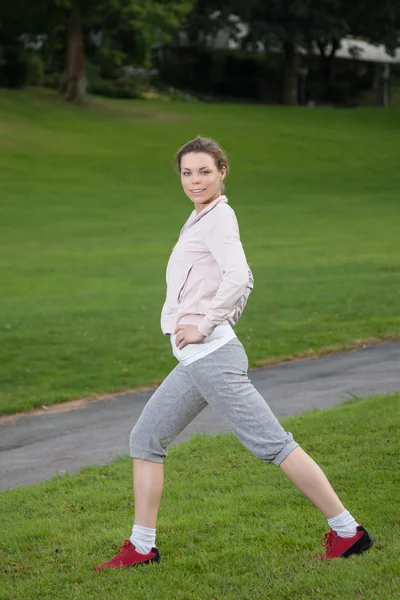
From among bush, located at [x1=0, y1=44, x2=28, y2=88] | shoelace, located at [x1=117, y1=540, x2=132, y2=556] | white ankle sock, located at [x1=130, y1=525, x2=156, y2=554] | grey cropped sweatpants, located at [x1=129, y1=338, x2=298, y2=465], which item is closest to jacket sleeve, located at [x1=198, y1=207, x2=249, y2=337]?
grey cropped sweatpants, located at [x1=129, y1=338, x2=298, y2=465]

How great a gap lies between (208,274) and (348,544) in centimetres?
146

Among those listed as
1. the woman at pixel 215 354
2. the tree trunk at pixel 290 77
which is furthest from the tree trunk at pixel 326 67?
the woman at pixel 215 354

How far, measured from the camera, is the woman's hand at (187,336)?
5.07 m

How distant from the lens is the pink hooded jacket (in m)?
5.01

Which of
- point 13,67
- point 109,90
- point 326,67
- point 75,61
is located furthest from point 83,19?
point 326,67

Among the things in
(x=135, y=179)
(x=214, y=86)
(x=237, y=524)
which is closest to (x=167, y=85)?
(x=214, y=86)

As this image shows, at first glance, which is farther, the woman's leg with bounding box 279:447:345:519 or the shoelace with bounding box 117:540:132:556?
the shoelace with bounding box 117:540:132:556

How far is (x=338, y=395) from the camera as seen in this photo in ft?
36.0

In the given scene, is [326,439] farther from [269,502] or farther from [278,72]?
[278,72]

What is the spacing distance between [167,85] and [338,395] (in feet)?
208

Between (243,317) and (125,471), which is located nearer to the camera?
(125,471)

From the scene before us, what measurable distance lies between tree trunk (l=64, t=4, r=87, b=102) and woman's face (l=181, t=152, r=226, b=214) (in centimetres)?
5358

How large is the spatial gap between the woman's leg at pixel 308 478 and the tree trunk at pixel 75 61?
5421cm

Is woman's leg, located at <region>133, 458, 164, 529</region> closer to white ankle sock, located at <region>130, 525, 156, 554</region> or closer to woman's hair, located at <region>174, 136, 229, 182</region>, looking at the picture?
white ankle sock, located at <region>130, 525, 156, 554</region>
